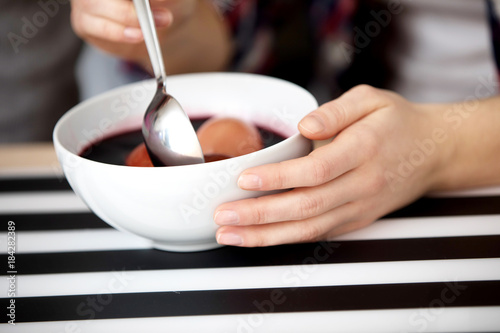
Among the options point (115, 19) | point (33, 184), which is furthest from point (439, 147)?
point (33, 184)

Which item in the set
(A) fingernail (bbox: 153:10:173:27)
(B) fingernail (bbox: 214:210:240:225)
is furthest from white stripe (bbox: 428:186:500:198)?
(A) fingernail (bbox: 153:10:173:27)

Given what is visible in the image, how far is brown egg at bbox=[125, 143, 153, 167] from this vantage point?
60cm

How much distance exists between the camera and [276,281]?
20.7 inches

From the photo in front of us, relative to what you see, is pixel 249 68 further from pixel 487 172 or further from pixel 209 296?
pixel 209 296

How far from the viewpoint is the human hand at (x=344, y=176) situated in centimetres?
51

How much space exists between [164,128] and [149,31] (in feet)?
0.38

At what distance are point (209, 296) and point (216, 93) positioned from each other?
1.09 feet

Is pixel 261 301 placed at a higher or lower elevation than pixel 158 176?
lower

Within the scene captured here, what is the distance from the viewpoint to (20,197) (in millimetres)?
741

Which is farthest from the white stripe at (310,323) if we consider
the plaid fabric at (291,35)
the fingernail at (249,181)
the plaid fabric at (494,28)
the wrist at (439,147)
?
the plaid fabric at (291,35)

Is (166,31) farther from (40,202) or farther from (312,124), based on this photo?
(312,124)

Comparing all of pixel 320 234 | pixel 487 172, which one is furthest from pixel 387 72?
pixel 320 234

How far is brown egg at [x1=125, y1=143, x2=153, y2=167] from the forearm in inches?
15.7

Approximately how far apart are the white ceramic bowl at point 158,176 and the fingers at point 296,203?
0.04ft
